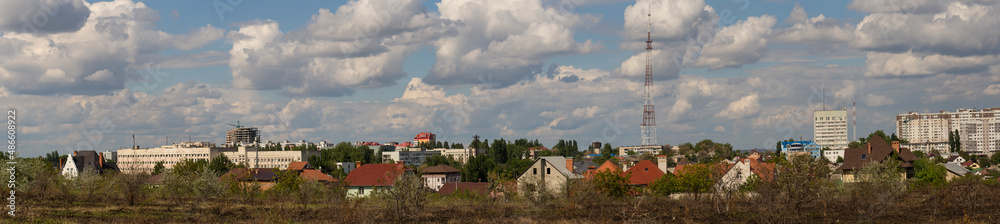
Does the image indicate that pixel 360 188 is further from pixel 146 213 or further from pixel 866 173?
pixel 866 173

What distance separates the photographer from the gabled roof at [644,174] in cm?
6769

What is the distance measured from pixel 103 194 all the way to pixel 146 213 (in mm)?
18316

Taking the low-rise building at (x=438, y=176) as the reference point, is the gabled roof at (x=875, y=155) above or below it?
above

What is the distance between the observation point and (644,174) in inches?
2736

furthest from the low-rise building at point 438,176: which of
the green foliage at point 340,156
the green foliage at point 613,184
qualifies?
the green foliage at point 340,156

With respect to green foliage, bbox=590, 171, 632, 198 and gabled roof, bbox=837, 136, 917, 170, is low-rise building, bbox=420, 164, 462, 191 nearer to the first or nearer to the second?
green foliage, bbox=590, 171, 632, 198

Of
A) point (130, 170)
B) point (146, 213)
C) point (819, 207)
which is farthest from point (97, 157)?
point (819, 207)

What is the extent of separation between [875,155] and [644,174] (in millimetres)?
21122

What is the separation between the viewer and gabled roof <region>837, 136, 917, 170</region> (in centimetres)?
6688

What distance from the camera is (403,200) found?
3125cm

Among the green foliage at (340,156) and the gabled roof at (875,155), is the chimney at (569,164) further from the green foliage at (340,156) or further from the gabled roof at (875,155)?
the green foliage at (340,156)

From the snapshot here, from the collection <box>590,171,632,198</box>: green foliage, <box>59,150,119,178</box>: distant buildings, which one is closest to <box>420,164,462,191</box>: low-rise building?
<box>59,150,119,178</box>: distant buildings

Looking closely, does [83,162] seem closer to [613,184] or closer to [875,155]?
[613,184]

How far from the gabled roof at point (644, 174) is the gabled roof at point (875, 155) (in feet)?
58.5
